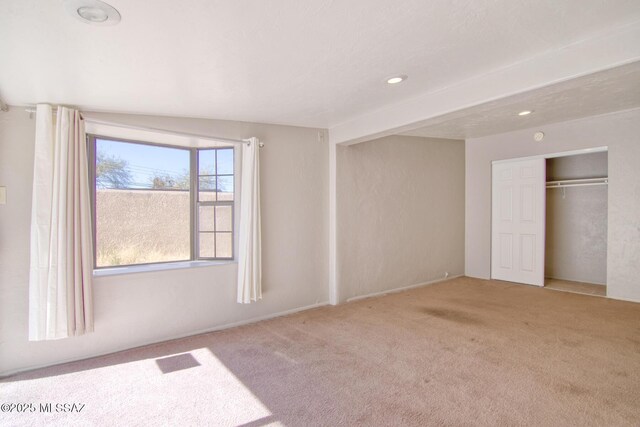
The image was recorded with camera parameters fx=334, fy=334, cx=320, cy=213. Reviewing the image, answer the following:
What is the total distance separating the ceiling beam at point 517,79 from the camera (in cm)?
215

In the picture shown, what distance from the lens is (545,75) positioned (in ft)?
8.08

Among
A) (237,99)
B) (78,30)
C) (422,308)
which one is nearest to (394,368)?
(422,308)

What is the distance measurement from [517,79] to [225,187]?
316 centimetres

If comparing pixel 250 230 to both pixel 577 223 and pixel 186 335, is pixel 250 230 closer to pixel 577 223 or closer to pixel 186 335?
pixel 186 335

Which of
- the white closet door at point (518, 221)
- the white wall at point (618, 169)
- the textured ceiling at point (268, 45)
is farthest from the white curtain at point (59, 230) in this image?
the white wall at point (618, 169)

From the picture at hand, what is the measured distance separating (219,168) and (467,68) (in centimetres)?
287

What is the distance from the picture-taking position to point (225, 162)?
4.10m

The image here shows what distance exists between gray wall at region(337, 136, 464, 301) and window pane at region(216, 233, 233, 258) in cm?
144

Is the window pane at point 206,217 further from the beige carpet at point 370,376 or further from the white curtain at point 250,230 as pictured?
the beige carpet at point 370,376

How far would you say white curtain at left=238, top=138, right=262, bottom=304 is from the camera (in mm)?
3758

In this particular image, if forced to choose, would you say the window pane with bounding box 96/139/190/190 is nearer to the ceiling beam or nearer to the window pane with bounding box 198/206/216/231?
the window pane with bounding box 198/206/216/231

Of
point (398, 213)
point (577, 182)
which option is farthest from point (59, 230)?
point (577, 182)

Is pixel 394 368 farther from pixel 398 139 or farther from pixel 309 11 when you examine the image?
pixel 398 139

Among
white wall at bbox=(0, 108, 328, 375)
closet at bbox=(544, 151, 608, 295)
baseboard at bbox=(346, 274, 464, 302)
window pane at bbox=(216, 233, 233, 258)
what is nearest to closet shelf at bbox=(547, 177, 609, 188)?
closet at bbox=(544, 151, 608, 295)
